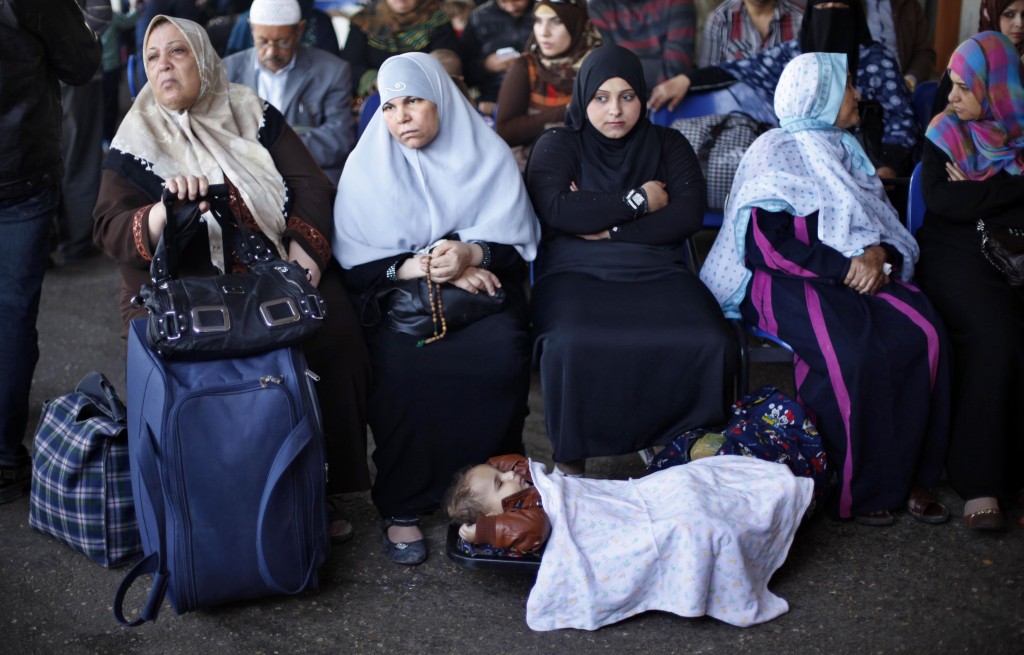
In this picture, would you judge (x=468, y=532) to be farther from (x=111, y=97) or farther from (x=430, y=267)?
(x=111, y=97)

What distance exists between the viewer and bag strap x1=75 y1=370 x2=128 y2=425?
2678mm

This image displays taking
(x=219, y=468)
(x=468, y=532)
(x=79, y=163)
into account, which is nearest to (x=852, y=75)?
(x=468, y=532)

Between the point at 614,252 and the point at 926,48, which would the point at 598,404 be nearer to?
the point at 614,252

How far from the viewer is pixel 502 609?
248 centimetres

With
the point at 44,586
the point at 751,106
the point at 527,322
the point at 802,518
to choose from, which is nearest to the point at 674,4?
the point at 751,106

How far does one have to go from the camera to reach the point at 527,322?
9.75ft

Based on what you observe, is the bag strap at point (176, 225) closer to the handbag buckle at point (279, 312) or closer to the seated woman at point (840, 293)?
the handbag buckle at point (279, 312)

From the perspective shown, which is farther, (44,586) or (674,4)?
(674,4)

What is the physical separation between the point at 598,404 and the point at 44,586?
1.51 metres

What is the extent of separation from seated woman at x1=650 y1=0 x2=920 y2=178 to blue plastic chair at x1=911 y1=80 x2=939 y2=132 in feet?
0.68

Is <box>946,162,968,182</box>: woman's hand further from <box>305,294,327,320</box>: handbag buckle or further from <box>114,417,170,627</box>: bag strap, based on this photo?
<box>114,417,170,627</box>: bag strap

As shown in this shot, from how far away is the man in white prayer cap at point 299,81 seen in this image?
4078 mm

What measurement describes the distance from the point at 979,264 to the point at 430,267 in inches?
64.2

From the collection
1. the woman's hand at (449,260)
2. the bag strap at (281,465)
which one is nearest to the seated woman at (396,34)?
the woman's hand at (449,260)
